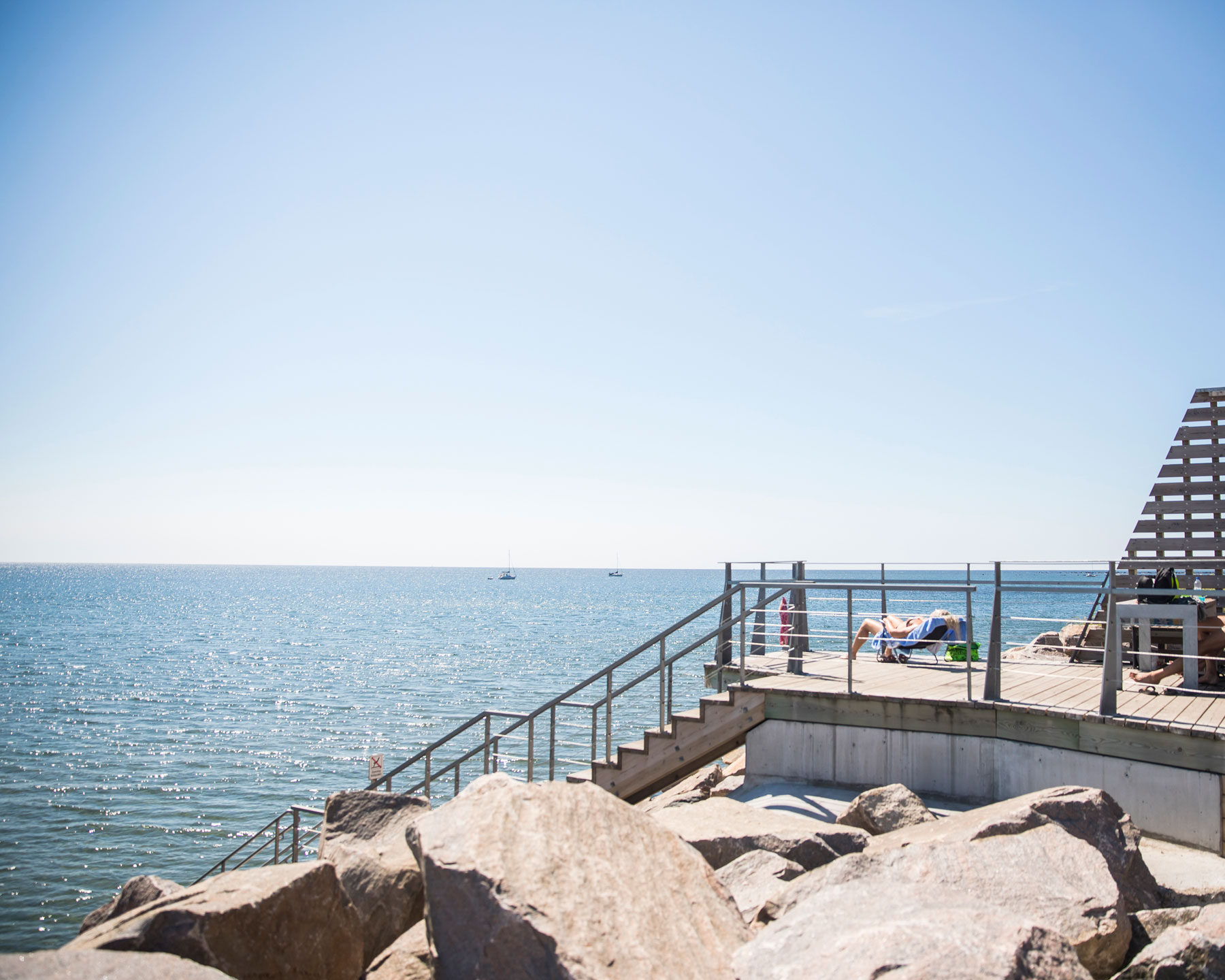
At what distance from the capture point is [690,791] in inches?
524

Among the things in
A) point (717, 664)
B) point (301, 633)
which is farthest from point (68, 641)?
point (717, 664)

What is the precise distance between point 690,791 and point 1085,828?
26.4 ft

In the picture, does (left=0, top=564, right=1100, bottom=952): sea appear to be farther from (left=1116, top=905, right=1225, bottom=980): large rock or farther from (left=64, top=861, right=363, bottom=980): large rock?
(left=64, top=861, right=363, bottom=980): large rock

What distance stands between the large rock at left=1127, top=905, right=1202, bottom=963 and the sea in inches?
106

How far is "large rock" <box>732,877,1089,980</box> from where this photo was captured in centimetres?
334

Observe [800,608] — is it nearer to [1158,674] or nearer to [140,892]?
[1158,674]

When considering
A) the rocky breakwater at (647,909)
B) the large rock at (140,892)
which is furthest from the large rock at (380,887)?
the large rock at (140,892)

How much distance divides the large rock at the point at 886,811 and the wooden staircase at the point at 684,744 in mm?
2092

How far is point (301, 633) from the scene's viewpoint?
73.1 meters

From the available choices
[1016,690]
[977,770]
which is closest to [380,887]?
[977,770]

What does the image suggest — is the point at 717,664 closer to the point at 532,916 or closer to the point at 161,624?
the point at 532,916

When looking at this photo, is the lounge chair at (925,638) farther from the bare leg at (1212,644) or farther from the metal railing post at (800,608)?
the bare leg at (1212,644)

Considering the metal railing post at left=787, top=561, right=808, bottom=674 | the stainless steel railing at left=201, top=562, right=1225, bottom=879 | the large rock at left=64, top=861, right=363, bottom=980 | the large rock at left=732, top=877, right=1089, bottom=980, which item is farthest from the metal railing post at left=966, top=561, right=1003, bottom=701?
the large rock at left=64, top=861, right=363, bottom=980

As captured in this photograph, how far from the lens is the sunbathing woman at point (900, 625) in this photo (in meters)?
12.3
